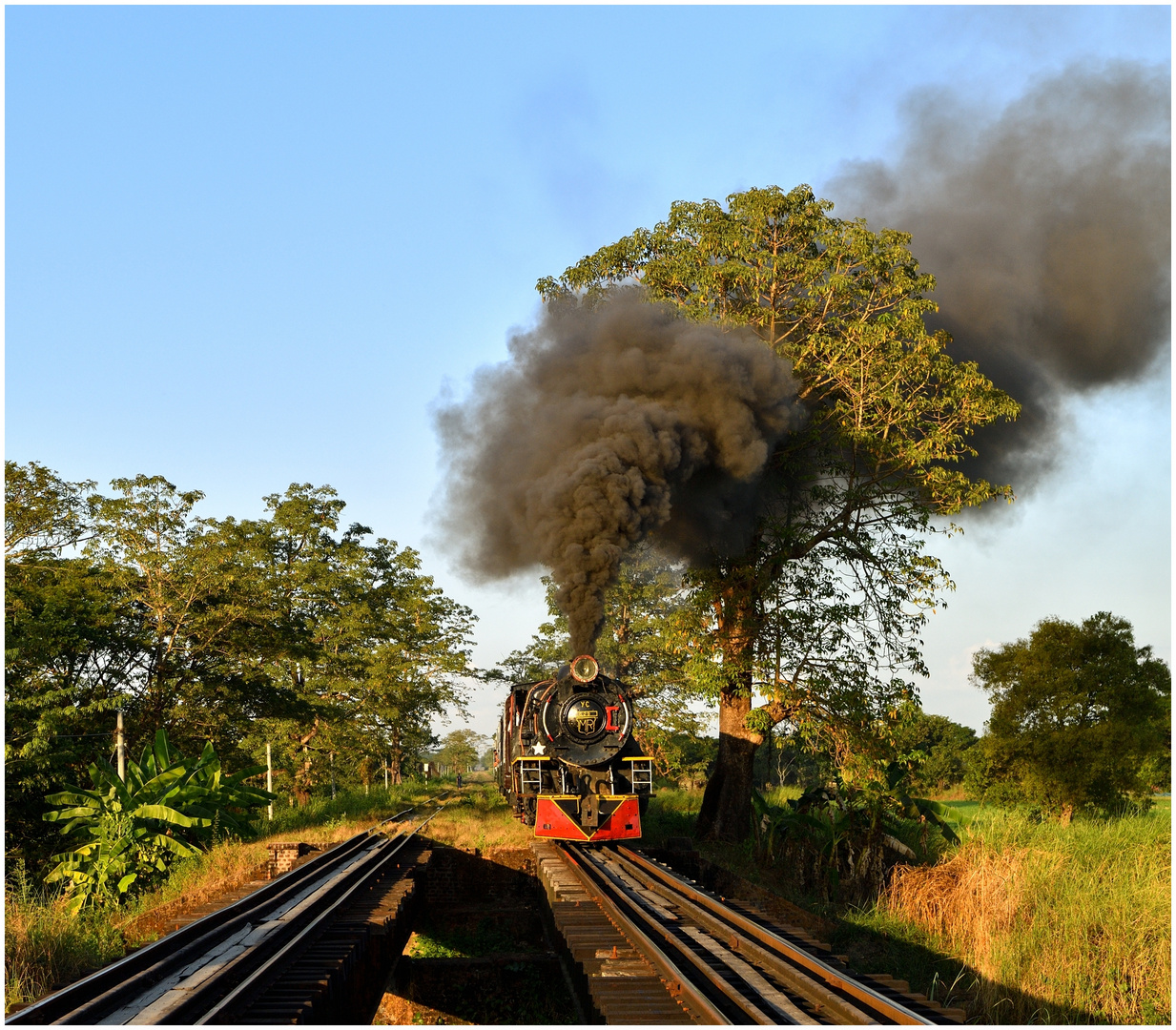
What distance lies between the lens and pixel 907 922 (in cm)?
1037

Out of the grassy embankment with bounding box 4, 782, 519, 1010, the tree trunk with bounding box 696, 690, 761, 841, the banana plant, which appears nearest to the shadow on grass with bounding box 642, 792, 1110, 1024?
the tree trunk with bounding box 696, 690, 761, 841

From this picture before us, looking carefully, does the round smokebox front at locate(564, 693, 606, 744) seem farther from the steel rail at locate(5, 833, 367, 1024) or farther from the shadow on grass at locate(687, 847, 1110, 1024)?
the steel rail at locate(5, 833, 367, 1024)

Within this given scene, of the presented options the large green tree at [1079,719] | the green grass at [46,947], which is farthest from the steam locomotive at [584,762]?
the large green tree at [1079,719]

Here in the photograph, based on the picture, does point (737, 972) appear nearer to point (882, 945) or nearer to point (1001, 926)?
point (1001, 926)

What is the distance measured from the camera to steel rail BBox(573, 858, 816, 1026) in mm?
5145

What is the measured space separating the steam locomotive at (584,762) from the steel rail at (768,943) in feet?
6.23

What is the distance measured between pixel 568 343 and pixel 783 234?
4.67m

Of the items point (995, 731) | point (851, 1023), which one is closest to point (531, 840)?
point (851, 1023)

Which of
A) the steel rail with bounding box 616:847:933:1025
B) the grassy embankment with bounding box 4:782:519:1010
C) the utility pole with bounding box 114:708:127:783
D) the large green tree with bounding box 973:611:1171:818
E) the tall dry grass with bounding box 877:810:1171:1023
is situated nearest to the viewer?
the steel rail with bounding box 616:847:933:1025

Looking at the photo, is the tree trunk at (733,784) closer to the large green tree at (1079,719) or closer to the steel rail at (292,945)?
the steel rail at (292,945)

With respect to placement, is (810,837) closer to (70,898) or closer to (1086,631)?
Result: (70,898)

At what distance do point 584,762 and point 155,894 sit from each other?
627cm

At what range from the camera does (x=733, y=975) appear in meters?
6.05

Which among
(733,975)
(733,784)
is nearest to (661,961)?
(733,975)
